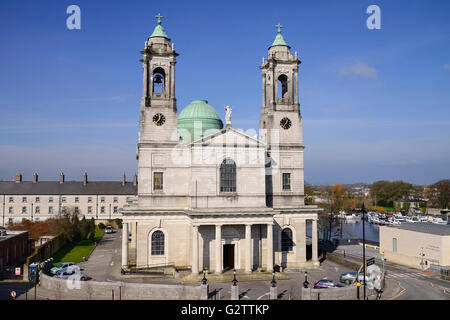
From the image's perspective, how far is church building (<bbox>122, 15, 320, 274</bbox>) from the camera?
4050 cm

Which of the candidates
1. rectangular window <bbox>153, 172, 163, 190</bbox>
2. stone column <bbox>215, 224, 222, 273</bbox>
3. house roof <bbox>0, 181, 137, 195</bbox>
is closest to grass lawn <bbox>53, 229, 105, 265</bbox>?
rectangular window <bbox>153, 172, 163, 190</bbox>

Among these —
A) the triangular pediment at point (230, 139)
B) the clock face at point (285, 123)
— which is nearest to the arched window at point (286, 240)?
the triangular pediment at point (230, 139)

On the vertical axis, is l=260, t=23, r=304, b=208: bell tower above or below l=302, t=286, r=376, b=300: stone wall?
above

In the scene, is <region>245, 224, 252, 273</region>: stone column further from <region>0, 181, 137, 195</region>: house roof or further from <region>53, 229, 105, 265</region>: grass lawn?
<region>0, 181, 137, 195</region>: house roof

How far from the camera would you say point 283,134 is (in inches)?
1806

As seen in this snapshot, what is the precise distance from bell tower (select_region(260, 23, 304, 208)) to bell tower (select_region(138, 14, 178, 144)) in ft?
35.7

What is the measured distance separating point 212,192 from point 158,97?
11779 mm

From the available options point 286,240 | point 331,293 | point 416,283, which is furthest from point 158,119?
point 416,283

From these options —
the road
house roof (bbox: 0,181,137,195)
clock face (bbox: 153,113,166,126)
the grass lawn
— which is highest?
clock face (bbox: 153,113,166,126)

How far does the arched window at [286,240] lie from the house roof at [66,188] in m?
60.8

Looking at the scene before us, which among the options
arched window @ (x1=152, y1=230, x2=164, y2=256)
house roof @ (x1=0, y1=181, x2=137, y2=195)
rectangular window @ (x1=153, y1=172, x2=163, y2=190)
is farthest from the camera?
house roof @ (x1=0, y1=181, x2=137, y2=195)

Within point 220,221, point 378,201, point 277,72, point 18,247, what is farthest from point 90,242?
point 378,201
